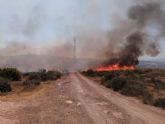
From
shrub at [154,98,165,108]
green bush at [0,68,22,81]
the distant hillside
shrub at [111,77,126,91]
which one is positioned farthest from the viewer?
the distant hillside

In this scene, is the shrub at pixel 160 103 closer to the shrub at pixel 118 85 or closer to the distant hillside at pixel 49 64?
the shrub at pixel 118 85

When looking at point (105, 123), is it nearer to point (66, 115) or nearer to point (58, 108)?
point (66, 115)

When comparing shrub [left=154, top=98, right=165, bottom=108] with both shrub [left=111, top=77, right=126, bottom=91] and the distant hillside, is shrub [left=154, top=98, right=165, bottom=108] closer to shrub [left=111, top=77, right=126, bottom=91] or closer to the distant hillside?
shrub [left=111, top=77, right=126, bottom=91]

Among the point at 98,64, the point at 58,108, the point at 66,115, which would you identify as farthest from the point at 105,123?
the point at 98,64

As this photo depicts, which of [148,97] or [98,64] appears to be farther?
[98,64]

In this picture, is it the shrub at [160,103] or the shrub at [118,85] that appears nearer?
the shrub at [160,103]

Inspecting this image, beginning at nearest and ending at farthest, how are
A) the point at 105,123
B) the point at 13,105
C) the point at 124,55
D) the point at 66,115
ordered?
the point at 105,123
the point at 66,115
the point at 13,105
the point at 124,55

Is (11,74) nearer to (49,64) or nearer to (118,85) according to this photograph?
(118,85)

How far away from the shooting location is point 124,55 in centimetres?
9862

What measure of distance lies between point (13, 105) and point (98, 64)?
95.8 m

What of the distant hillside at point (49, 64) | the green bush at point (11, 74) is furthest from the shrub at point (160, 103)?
the distant hillside at point (49, 64)

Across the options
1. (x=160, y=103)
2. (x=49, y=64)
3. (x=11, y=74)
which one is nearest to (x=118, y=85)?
(x=160, y=103)

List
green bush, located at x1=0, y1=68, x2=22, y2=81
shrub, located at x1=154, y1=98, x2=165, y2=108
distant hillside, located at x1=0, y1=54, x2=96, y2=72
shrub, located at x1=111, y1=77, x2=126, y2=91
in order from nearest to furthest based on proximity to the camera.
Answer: shrub, located at x1=154, y1=98, x2=165, y2=108
shrub, located at x1=111, y1=77, x2=126, y2=91
green bush, located at x1=0, y1=68, x2=22, y2=81
distant hillside, located at x1=0, y1=54, x2=96, y2=72

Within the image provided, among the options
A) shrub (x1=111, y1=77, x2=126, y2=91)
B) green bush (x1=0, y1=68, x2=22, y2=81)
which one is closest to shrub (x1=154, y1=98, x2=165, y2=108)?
shrub (x1=111, y1=77, x2=126, y2=91)
